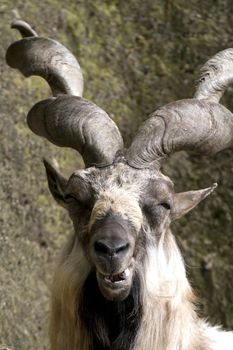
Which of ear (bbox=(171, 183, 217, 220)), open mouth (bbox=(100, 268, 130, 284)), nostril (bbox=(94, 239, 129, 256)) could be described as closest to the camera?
nostril (bbox=(94, 239, 129, 256))

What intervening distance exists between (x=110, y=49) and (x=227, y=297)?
155 inches

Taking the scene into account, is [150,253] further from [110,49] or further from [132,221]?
[110,49]

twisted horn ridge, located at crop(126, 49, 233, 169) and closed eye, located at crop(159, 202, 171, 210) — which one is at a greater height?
twisted horn ridge, located at crop(126, 49, 233, 169)

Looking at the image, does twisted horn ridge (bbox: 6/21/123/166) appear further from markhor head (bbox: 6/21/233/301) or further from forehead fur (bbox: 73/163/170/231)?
forehead fur (bbox: 73/163/170/231)

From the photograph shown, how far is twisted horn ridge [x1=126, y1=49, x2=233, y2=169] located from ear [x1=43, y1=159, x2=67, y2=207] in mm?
751

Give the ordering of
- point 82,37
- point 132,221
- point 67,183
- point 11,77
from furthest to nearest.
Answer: point 82,37 < point 11,77 < point 67,183 < point 132,221

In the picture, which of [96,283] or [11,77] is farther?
[11,77]

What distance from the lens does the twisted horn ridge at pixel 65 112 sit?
28.9 ft

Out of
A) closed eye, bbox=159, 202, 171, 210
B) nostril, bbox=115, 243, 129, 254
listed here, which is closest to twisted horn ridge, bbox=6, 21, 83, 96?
closed eye, bbox=159, 202, 171, 210

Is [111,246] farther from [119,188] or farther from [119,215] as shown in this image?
[119,188]

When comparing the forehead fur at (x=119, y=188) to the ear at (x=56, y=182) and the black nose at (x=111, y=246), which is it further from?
the ear at (x=56, y=182)

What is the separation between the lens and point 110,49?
15.5 meters

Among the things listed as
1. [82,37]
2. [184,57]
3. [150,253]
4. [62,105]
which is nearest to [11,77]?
[82,37]

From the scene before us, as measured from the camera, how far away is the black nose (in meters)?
7.81
